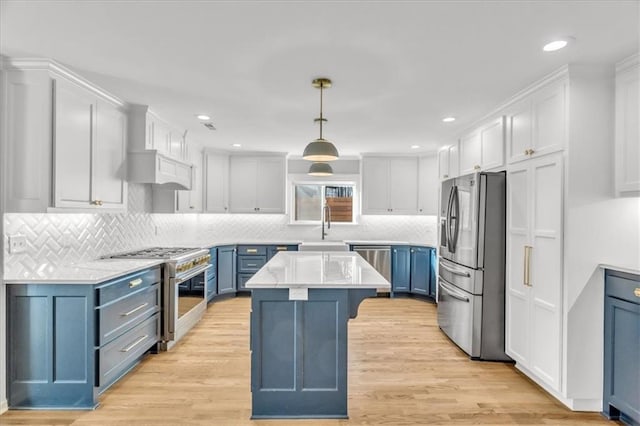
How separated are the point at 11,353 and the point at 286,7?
289 centimetres

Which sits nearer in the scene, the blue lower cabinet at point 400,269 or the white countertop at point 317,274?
the white countertop at point 317,274

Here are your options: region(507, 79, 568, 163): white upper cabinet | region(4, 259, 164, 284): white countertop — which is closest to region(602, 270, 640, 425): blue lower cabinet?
region(507, 79, 568, 163): white upper cabinet

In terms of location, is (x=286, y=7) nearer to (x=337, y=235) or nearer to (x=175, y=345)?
(x=175, y=345)

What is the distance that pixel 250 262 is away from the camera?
5926 mm

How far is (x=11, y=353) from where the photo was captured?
246cm

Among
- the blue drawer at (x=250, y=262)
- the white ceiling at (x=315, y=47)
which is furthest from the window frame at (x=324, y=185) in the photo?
the white ceiling at (x=315, y=47)

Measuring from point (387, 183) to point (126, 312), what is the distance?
4.55m

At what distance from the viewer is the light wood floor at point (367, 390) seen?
7.91 ft

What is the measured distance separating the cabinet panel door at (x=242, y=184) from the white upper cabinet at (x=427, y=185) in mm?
2877

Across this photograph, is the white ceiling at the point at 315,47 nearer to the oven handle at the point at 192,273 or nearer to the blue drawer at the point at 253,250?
the oven handle at the point at 192,273

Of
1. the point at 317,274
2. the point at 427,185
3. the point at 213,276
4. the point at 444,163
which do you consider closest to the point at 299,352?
the point at 317,274

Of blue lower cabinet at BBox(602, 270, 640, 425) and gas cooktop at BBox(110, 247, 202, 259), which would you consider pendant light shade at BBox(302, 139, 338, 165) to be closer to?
gas cooktop at BBox(110, 247, 202, 259)

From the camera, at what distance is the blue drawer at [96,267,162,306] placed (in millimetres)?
2568

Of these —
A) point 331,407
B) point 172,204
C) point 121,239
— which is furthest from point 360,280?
point 172,204
